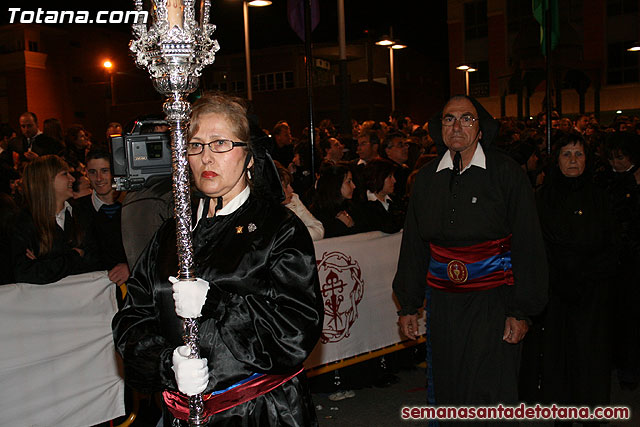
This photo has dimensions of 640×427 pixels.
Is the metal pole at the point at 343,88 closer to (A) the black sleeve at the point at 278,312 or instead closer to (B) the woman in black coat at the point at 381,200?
(B) the woman in black coat at the point at 381,200

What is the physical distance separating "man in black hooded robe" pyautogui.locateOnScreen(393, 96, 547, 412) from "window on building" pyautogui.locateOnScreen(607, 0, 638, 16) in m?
33.7

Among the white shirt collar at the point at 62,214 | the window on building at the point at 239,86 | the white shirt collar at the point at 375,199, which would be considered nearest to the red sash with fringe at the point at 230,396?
the white shirt collar at the point at 62,214

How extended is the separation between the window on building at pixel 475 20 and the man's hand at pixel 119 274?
37130mm

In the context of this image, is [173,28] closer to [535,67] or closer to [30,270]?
[30,270]

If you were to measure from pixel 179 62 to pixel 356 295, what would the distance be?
4.40 meters

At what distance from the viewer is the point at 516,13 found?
37.0 meters

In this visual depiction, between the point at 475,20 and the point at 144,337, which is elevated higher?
the point at 475,20

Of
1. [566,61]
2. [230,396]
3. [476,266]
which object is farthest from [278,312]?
[566,61]

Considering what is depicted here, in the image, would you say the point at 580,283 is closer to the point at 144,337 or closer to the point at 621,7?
the point at 144,337

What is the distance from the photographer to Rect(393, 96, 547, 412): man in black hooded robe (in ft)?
14.3

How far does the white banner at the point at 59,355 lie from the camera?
4.55 metres

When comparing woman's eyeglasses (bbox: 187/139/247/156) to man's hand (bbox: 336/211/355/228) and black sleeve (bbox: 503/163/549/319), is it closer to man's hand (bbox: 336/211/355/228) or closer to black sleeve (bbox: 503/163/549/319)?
black sleeve (bbox: 503/163/549/319)

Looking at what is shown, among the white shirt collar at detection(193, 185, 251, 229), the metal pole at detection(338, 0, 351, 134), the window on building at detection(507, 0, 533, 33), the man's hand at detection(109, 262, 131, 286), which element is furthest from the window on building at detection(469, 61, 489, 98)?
the white shirt collar at detection(193, 185, 251, 229)

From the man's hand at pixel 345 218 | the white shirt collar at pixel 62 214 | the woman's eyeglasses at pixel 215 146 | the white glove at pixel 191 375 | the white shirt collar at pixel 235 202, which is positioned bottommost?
the white glove at pixel 191 375
